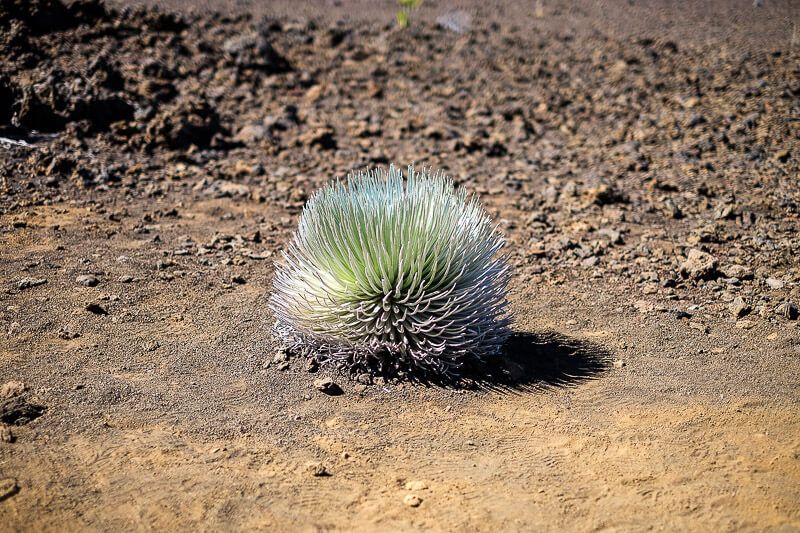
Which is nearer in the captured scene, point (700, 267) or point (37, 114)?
point (700, 267)

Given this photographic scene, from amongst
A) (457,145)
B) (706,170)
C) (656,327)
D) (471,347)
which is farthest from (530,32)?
(471,347)

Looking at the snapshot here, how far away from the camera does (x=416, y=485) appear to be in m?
3.04

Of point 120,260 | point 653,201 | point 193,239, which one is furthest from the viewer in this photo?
point 653,201

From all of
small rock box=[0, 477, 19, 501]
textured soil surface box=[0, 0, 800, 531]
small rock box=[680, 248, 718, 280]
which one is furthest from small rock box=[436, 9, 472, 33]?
small rock box=[0, 477, 19, 501]

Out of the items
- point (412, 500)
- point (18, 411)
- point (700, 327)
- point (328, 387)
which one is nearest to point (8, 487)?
point (18, 411)

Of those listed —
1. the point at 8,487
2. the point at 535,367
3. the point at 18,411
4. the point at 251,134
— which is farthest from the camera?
the point at 251,134

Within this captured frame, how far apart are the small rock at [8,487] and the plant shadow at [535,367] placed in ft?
5.57

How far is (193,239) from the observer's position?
5383 mm

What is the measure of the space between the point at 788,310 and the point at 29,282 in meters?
4.14

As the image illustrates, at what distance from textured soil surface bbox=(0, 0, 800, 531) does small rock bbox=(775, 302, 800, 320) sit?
14 millimetres

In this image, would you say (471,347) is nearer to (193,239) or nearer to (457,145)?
(193,239)

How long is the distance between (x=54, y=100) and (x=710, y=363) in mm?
5479

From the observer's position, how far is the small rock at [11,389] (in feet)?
11.0

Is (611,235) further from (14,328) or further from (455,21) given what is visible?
(455,21)
